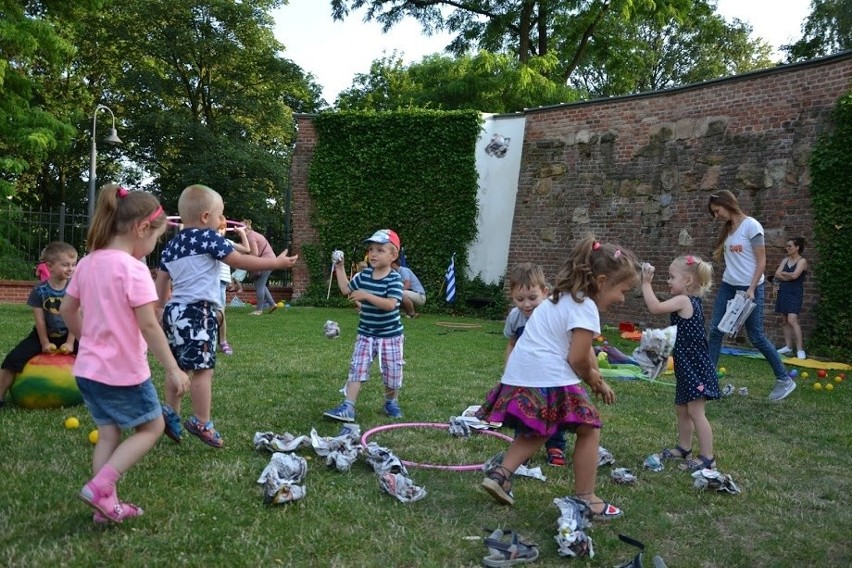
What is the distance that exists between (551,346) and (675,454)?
5.36ft

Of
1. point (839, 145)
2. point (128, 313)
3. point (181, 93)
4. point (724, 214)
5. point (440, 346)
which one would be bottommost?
point (440, 346)

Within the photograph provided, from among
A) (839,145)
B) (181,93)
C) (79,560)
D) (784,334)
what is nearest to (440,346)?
(784,334)

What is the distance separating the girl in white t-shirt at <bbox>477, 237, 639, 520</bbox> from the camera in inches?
134

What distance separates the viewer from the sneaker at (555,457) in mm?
4379

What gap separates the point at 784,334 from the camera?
10773mm

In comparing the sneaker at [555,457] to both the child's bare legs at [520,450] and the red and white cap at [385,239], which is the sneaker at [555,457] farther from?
the red and white cap at [385,239]

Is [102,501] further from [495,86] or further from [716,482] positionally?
[495,86]

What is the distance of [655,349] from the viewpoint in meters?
5.26

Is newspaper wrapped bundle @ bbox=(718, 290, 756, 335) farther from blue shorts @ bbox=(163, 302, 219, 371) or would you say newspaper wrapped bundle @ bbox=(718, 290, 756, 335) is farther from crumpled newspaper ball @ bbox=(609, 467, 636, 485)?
blue shorts @ bbox=(163, 302, 219, 371)

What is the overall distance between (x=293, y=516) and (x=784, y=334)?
31.7ft

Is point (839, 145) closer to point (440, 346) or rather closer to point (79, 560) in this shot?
point (440, 346)

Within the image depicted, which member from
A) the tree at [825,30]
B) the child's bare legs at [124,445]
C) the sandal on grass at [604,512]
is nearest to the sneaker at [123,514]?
the child's bare legs at [124,445]


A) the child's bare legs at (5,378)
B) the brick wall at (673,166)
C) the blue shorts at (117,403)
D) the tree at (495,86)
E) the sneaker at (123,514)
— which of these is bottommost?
the child's bare legs at (5,378)

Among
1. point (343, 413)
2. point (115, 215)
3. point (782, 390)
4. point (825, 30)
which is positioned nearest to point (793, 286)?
point (782, 390)
